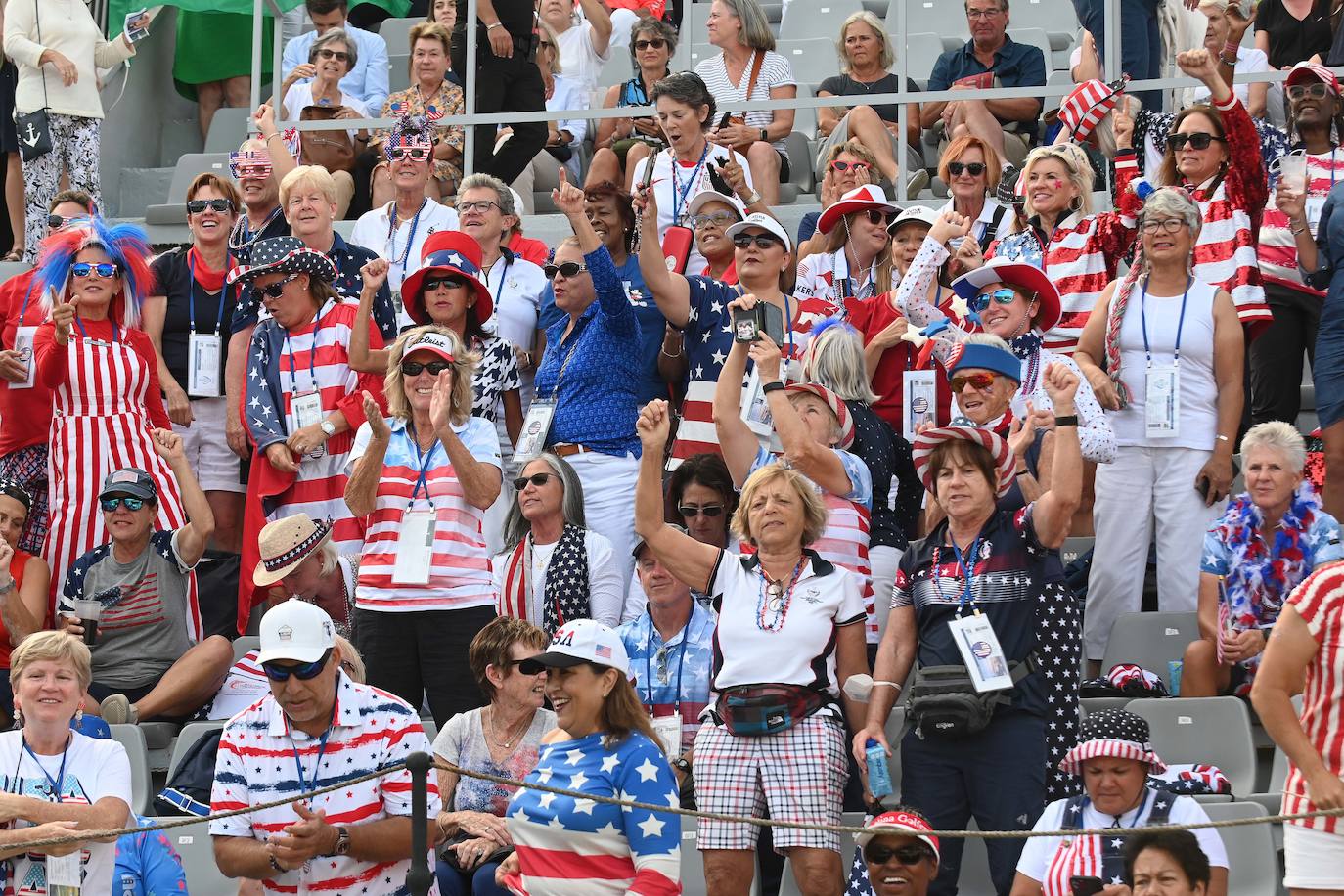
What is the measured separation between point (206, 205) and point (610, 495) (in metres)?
2.58

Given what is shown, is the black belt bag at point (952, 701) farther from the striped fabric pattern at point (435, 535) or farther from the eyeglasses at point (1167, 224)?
the eyeglasses at point (1167, 224)

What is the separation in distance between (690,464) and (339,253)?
238 cm

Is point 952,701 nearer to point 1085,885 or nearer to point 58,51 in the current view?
point 1085,885

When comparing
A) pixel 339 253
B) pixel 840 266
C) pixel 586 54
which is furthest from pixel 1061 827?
pixel 586 54

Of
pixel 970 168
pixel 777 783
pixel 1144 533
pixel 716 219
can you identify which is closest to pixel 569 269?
pixel 716 219

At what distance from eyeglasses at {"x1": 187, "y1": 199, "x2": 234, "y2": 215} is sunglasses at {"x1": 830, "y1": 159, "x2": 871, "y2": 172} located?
2.72 metres

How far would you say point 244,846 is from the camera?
5875 millimetres

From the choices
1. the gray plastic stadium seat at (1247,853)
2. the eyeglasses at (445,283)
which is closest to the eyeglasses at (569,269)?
the eyeglasses at (445,283)

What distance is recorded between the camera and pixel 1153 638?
7.61 meters

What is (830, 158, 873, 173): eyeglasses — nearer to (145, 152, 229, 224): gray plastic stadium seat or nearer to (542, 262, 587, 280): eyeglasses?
(542, 262, 587, 280): eyeglasses

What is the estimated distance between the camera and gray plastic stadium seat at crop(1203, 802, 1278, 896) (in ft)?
21.4

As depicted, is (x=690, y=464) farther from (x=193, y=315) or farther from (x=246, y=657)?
(x=193, y=315)

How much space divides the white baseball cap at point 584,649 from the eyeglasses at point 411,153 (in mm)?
4365

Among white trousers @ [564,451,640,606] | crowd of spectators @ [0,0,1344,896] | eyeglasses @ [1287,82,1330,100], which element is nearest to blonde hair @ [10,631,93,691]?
crowd of spectators @ [0,0,1344,896]
